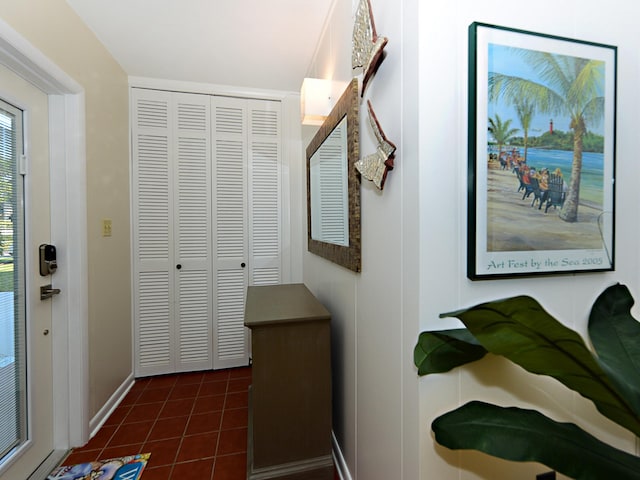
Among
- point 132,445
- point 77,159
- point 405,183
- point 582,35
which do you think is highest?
point 582,35

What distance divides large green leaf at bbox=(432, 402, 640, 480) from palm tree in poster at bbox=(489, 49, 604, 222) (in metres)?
0.59

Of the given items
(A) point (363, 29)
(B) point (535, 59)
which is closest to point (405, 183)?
(B) point (535, 59)

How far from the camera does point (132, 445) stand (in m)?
1.81

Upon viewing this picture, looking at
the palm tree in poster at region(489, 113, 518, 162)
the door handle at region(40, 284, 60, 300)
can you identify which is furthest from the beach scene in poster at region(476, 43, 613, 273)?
the door handle at region(40, 284, 60, 300)

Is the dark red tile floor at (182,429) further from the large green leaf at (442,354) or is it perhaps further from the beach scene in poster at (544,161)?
the beach scene in poster at (544,161)

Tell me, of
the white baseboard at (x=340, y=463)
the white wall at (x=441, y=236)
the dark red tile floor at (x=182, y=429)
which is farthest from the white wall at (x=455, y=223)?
the dark red tile floor at (x=182, y=429)

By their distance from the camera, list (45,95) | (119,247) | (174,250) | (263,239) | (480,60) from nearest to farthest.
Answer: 1. (480,60)
2. (45,95)
3. (119,247)
4. (174,250)
5. (263,239)

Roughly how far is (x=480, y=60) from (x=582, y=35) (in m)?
0.40

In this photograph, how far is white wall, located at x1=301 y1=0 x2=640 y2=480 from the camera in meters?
0.85

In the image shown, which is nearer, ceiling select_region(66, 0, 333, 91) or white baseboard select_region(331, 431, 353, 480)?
white baseboard select_region(331, 431, 353, 480)

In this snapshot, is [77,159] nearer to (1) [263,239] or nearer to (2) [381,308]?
Result: (1) [263,239]

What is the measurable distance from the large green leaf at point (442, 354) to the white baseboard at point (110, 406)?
2163 mm

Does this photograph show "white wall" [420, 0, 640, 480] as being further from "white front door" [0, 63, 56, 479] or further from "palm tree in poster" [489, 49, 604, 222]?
"white front door" [0, 63, 56, 479]

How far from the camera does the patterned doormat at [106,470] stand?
1573mm
